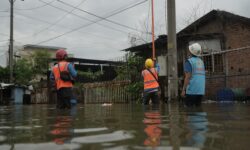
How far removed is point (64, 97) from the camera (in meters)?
8.30

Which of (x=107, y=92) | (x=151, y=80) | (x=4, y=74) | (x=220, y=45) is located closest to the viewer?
(x=151, y=80)

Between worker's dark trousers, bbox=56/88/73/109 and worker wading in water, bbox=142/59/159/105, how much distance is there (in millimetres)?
2466

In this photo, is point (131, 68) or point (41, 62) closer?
point (131, 68)

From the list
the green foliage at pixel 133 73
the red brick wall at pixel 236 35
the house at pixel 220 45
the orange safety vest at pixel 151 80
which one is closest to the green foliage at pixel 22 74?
the house at pixel 220 45

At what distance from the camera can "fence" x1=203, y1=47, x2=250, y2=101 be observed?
12.2 metres

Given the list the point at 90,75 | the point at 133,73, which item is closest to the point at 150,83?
the point at 133,73

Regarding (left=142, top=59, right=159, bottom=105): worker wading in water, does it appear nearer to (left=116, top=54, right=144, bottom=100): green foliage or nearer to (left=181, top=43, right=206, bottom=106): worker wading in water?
(left=181, top=43, right=206, bottom=106): worker wading in water

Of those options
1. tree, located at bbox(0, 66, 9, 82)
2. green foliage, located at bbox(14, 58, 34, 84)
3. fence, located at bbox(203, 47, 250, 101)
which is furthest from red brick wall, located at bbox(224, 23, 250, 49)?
tree, located at bbox(0, 66, 9, 82)

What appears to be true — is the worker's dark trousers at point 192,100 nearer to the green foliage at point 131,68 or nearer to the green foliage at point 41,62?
the green foliage at point 131,68

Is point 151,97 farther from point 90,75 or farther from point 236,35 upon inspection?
point 90,75

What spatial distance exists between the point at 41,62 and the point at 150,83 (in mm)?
32444

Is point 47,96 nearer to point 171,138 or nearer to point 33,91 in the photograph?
point 33,91

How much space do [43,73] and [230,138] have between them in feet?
124

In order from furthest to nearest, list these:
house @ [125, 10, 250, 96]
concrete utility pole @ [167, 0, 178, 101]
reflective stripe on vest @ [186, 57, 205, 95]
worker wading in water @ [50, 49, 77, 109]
Answer: house @ [125, 10, 250, 96] < concrete utility pole @ [167, 0, 178, 101] < worker wading in water @ [50, 49, 77, 109] < reflective stripe on vest @ [186, 57, 205, 95]
